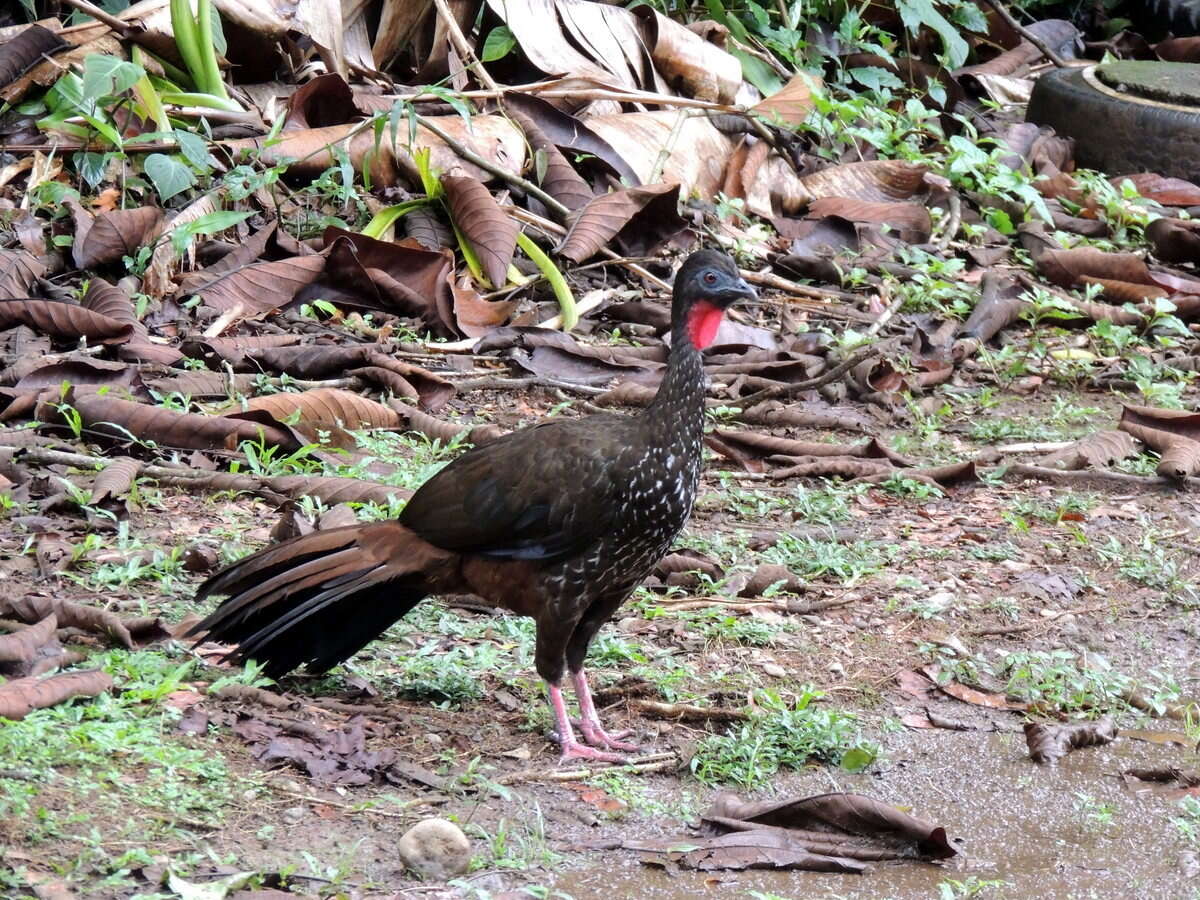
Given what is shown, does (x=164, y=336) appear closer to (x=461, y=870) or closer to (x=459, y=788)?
(x=459, y=788)

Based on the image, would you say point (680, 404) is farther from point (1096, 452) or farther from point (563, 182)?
point (563, 182)

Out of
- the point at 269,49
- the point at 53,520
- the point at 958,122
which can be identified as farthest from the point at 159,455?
the point at 958,122

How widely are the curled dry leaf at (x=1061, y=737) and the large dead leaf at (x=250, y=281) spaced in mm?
4190

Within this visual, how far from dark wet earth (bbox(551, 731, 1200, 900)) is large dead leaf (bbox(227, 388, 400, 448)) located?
107 inches

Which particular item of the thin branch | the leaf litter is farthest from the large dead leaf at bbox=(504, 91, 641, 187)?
the thin branch

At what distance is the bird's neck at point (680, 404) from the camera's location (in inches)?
169

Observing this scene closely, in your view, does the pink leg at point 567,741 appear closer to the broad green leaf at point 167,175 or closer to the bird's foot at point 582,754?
the bird's foot at point 582,754

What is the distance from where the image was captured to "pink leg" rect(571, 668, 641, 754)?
4262mm

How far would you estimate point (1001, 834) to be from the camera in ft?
12.9

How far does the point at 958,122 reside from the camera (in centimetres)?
1108

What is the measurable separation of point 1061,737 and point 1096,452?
2.38 m

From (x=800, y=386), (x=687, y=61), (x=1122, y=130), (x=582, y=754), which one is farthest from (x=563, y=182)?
(x=582, y=754)

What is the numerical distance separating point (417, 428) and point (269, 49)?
3.11m

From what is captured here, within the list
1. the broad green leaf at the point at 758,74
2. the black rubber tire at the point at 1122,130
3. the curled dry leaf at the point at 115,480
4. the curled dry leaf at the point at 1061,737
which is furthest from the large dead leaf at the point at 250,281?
the black rubber tire at the point at 1122,130
